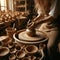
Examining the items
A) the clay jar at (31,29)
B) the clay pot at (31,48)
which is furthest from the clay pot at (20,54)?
the clay jar at (31,29)

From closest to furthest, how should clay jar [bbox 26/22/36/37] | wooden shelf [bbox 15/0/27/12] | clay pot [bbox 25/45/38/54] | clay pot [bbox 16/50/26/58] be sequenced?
clay pot [bbox 16/50/26/58] → clay pot [bbox 25/45/38/54] → clay jar [bbox 26/22/36/37] → wooden shelf [bbox 15/0/27/12]

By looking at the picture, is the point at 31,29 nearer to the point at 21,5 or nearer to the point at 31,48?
the point at 31,48

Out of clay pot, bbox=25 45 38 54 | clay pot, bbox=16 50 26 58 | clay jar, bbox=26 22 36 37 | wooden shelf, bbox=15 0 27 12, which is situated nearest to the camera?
clay pot, bbox=16 50 26 58

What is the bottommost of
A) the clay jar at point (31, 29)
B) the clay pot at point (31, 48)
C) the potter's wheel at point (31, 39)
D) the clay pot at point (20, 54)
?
the clay pot at point (20, 54)

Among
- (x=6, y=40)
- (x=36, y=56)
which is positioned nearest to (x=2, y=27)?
(x=6, y=40)

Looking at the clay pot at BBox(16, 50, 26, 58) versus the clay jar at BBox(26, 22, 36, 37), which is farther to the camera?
the clay jar at BBox(26, 22, 36, 37)

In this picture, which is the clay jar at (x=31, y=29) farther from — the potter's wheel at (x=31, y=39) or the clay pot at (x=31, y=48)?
the clay pot at (x=31, y=48)

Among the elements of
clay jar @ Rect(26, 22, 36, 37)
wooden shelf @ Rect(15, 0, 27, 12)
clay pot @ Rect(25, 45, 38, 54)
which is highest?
wooden shelf @ Rect(15, 0, 27, 12)

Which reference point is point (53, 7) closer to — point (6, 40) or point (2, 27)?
point (6, 40)

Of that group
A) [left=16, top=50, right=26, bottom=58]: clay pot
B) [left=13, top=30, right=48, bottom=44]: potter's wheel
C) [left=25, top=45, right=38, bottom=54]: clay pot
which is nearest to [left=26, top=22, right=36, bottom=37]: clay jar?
[left=13, top=30, right=48, bottom=44]: potter's wheel

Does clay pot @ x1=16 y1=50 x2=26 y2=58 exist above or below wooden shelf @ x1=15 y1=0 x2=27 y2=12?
below

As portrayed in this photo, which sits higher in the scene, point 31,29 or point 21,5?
point 21,5

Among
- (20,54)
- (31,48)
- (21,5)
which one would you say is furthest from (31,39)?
(21,5)

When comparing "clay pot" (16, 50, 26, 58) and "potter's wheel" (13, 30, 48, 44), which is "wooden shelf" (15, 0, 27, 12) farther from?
"clay pot" (16, 50, 26, 58)
